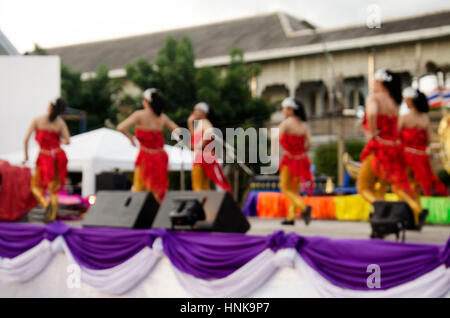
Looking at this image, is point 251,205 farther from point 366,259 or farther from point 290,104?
point 366,259

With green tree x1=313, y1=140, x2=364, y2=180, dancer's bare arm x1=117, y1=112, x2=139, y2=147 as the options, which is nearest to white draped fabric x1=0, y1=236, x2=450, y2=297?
dancer's bare arm x1=117, y1=112, x2=139, y2=147

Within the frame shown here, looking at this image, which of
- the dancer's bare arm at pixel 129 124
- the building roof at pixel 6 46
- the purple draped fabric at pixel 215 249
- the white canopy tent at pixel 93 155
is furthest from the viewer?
the white canopy tent at pixel 93 155

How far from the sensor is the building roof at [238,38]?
1633cm

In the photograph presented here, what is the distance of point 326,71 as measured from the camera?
18828mm

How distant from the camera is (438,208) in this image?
367 inches

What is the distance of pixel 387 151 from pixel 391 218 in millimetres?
802

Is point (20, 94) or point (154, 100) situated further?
point (20, 94)

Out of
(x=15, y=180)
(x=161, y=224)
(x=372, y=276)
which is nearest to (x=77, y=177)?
(x=15, y=180)

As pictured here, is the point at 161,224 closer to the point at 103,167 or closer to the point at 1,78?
the point at 103,167

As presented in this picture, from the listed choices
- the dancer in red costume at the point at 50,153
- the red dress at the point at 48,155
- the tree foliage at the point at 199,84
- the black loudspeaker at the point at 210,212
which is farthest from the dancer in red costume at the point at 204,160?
the tree foliage at the point at 199,84

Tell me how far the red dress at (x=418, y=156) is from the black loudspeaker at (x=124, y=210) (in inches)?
100

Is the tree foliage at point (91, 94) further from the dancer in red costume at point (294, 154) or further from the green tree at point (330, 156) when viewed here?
the dancer in red costume at point (294, 154)

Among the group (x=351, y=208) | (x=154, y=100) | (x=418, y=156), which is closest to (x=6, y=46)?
(x=154, y=100)

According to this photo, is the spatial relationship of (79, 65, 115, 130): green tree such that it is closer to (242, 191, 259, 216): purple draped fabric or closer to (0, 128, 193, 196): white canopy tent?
(0, 128, 193, 196): white canopy tent
